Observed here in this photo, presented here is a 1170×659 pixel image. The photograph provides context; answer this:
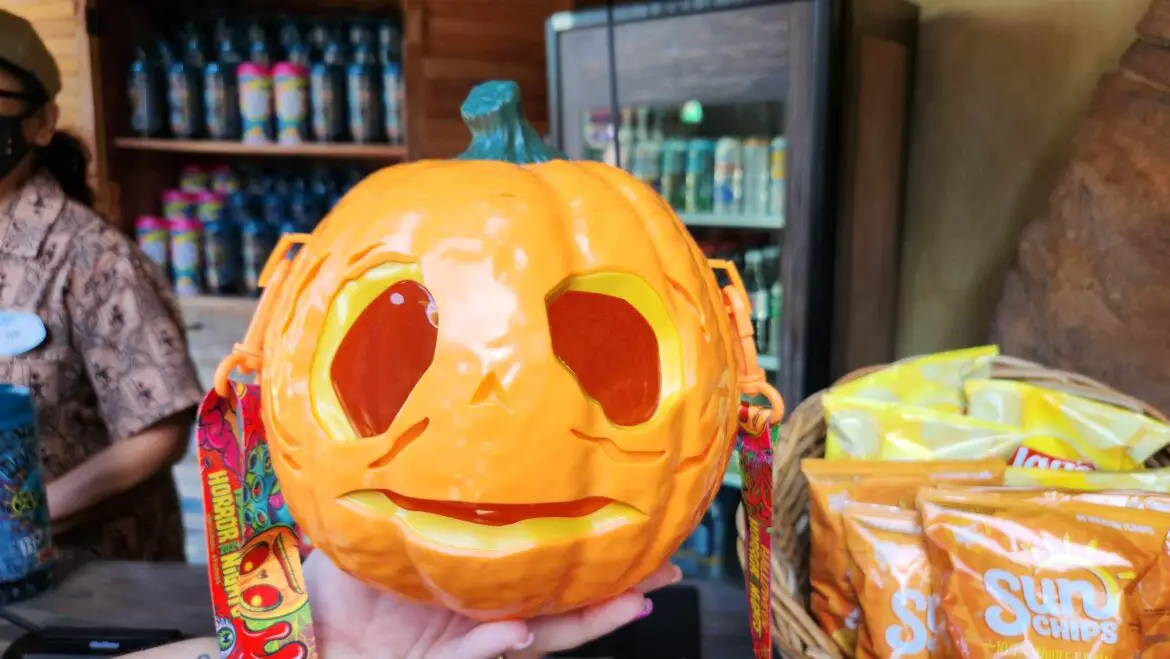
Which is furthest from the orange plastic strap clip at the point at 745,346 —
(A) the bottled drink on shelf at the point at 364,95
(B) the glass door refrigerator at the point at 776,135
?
(A) the bottled drink on shelf at the point at 364,95

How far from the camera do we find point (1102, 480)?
2.86 feet

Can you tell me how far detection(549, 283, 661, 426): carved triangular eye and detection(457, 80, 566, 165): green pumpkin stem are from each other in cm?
Answer: 16

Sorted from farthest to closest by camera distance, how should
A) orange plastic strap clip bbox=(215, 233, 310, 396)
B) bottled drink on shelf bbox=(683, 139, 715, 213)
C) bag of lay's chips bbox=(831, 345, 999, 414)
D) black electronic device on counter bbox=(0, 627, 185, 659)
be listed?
bottled drink on shelf bbox=(683, 139, 715, 213)
bag of lay's chips bbox=(831, 345, 999, 414)
black electronic device on counter bbox=(0, 627, 185, 659)
orange plastic strap clip bbox=(215, 233, 310, 396)

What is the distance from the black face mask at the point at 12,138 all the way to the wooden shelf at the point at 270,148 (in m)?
0.97

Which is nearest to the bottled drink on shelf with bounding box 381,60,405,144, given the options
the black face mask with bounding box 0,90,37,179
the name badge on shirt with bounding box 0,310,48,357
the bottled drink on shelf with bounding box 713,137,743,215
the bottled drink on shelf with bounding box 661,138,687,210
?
the bottled drink on shelf with bounding box 661,138,687,210

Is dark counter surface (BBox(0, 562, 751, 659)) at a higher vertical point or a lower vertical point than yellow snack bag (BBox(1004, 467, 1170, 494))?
lower

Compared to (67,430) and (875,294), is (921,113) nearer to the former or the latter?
(875,294)

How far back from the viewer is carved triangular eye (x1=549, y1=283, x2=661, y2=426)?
556 millimetres

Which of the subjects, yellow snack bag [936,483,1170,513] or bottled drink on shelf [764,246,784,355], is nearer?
yellow snack bag [936,483,1170,513]

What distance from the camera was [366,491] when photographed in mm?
547

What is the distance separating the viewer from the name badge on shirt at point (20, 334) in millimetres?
1362

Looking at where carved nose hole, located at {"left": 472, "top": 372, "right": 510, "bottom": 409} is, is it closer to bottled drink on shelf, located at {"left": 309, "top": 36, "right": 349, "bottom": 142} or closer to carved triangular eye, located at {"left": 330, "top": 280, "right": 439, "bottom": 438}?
carved triangular eye, located at {"left": 330, "top": 280, "right": 439, "bottom": 438}

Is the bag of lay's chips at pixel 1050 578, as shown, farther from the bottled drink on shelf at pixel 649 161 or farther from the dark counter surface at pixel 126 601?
the bottled drink on shelf at pixel 649 161

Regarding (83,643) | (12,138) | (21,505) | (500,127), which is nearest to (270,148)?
(12,138)
